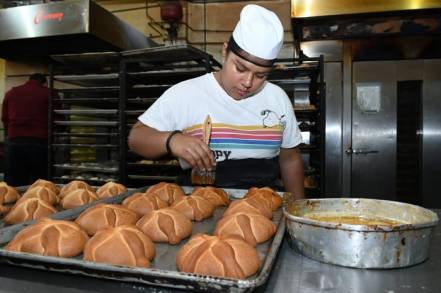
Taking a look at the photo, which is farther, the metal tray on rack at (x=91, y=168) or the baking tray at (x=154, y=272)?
the metal tray on rack at (x=91, y=168)

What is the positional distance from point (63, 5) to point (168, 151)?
2.51 metres

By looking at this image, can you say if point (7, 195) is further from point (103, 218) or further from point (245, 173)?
point (245, 173)

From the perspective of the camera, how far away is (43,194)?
5.25 ft

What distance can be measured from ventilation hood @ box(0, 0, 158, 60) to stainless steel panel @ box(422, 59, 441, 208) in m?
3.26

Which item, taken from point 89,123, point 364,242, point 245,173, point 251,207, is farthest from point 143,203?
point 89,123

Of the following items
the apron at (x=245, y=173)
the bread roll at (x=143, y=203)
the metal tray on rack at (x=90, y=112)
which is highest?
the metal tray on rack at (x=90, y=112)

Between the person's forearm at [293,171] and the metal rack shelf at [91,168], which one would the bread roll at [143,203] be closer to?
the person's forearm at [293,171]

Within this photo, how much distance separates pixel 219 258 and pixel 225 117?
43.1 inches

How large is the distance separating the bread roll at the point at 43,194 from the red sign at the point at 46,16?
7.65 feet

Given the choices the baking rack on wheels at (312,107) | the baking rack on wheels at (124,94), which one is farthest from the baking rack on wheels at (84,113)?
the baking rack on wheels at (312,107)

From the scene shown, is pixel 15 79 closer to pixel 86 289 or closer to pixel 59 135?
pixel 59 135

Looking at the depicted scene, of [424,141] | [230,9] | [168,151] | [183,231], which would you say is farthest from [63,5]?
[424,141]

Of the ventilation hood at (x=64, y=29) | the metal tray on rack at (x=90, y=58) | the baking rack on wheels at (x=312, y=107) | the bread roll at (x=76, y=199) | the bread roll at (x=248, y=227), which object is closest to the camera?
the bread roll at (x=248, y=227)

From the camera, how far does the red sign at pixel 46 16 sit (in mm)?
3445
